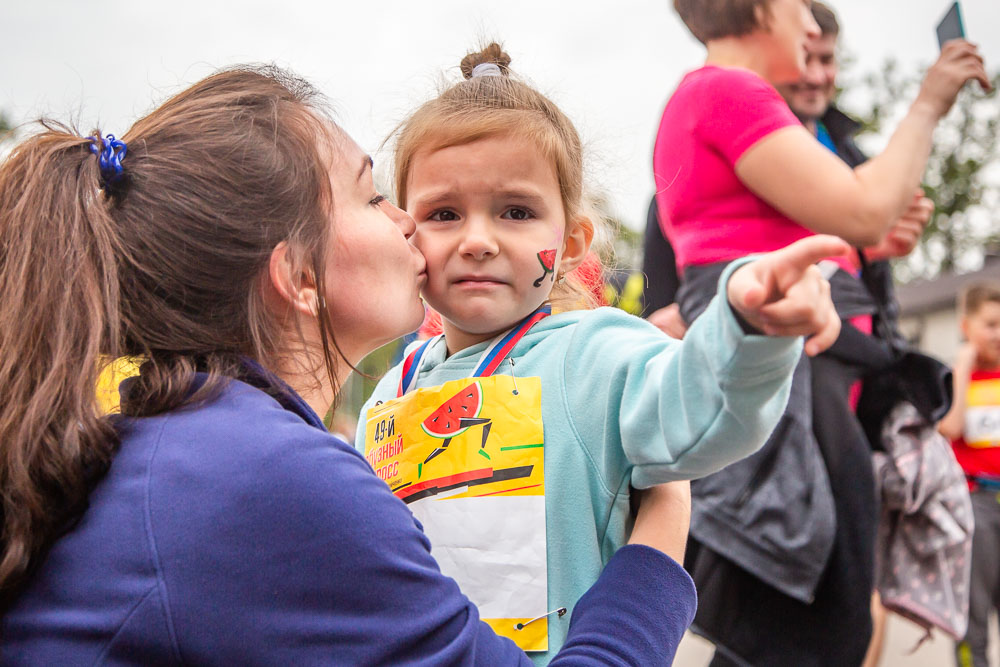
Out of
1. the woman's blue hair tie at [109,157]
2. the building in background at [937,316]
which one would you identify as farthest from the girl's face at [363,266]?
the building in background at [937,316]

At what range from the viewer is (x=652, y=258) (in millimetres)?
2723

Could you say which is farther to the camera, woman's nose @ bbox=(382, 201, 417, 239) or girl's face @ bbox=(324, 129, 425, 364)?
woman's nose @ bbox=(382, 201, 417, 239)

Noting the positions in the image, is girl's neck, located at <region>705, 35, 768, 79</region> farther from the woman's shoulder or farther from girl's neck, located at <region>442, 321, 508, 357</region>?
the woman's shoulder

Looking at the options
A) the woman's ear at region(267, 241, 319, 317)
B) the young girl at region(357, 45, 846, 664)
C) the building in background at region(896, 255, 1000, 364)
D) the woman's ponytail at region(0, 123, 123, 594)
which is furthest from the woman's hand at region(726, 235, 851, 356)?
the building in background at region(896, 255, 1000, 364)

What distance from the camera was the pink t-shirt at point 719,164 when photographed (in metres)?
2.09

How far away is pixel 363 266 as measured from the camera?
156 centimetres

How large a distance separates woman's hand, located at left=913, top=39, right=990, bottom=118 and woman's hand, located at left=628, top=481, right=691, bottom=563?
1253 mm

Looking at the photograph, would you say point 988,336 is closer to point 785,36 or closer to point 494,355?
point 785,36

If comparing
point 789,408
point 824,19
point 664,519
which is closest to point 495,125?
point 664,519

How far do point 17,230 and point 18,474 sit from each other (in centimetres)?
37

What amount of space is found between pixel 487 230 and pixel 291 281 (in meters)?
0.41

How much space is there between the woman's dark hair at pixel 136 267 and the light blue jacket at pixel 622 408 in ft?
1.38

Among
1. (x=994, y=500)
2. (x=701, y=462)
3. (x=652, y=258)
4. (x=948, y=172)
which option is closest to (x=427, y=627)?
(x=701, y=462)

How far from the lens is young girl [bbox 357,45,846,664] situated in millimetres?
1239
